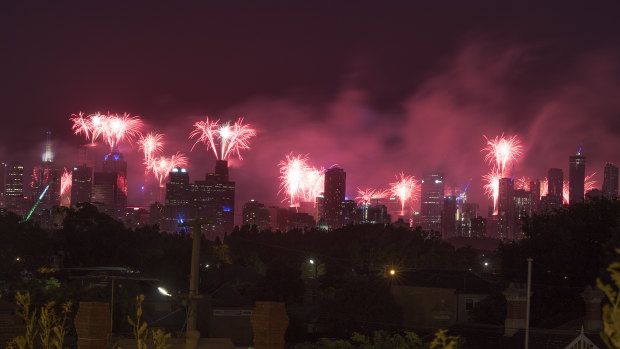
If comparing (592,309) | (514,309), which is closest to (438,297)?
(592,309)

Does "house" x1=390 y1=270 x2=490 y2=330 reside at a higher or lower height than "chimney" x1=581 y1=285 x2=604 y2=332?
lower

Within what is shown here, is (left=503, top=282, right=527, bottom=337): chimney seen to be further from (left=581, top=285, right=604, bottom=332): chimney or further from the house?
the house

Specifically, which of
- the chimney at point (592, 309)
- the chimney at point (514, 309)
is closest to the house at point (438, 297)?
the chimney at point (592, 309)

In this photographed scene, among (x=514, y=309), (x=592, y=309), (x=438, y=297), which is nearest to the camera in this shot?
(x=514, y=309)

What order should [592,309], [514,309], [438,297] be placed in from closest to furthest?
[514,309] → [592,309] → [438,297]

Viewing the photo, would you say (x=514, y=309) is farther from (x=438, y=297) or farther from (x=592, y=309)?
(x=438, y=297)

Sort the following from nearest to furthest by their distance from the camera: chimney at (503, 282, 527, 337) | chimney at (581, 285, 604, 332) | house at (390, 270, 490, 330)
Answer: chimney at (503, 282, 527, 337) < chimney at (581, 285, 604, 332) < house at (390, 270, 490, 330)

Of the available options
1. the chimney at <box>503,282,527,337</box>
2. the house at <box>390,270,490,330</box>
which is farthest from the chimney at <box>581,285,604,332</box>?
the house at <box>390,270,490,330</box>

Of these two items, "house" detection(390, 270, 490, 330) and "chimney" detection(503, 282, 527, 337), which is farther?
"house" detection(390, 270, 490, 330)

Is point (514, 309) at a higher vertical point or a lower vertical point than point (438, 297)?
higher

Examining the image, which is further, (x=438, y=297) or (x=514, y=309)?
(x=438, y=297)
